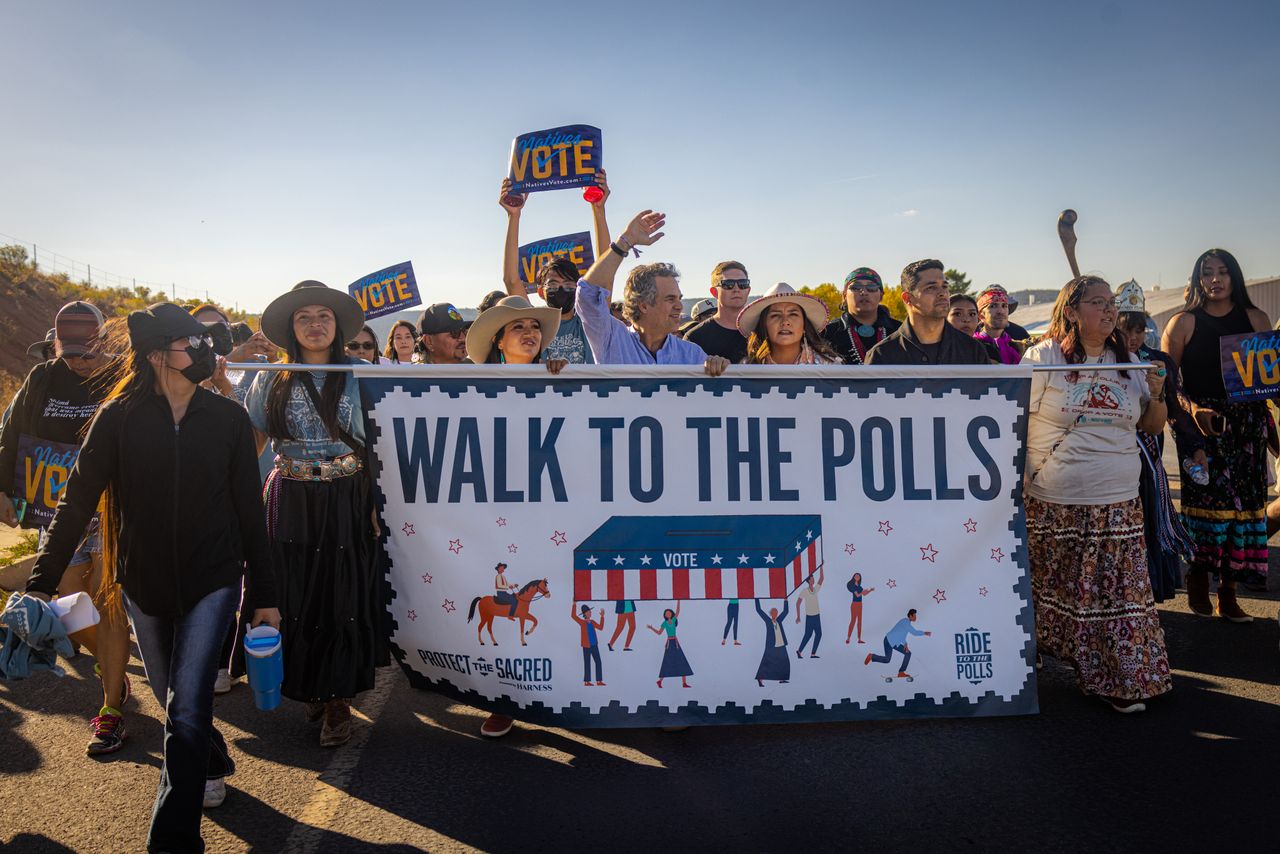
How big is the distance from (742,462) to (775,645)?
2.66ft

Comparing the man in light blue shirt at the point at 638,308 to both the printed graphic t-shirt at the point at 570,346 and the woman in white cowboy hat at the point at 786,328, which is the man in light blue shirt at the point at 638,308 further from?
the printed graphic t-shirt at the point at 570,346

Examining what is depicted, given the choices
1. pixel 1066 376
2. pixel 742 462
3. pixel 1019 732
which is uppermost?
pixel 1066 376

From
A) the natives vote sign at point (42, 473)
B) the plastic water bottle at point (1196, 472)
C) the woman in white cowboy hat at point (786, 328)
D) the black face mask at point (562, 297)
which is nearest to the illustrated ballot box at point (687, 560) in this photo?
the woman in white cowboy hat at point (786, 328)

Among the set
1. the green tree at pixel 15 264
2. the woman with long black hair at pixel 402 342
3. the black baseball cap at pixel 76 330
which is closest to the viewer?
the black baseball cap at pixel 76 330

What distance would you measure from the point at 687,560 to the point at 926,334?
2.00 metres

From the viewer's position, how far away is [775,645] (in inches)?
153

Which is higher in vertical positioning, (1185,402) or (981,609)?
(1185,402)

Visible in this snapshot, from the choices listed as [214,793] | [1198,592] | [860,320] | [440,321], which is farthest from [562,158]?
A: [1198,592]

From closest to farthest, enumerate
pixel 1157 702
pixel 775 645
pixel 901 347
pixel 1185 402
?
pixel 775 645 < pixel 1157 702 < pixel 901 347 < pixel 1185 402

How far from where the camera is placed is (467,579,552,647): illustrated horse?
3.88 metres

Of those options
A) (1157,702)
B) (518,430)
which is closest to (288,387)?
(518,430)

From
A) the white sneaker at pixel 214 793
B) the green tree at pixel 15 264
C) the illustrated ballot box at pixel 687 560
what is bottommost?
the white sneaker at pixel 214 793

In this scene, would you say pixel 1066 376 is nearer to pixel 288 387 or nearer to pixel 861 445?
pixel 861 445

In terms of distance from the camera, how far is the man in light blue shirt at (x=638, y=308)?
4.41 m
